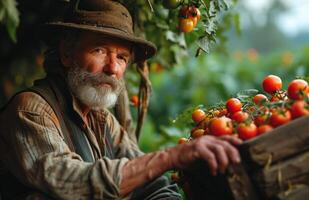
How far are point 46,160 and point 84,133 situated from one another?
65 cm

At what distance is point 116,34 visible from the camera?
336cm

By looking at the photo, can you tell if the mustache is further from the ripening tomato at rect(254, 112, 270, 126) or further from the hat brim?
the ripening tomato at rect(254, 112, 270, 126)

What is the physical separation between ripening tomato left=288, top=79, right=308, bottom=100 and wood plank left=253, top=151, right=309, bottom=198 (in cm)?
32

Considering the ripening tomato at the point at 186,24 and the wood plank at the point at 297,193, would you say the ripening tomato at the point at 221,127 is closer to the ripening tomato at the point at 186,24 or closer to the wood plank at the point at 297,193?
the wood plank at the point at 297,193

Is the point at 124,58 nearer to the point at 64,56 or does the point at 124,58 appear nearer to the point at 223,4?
the point at 64,56

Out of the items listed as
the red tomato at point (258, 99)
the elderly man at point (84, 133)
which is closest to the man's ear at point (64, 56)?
the elderly man at point (84, 133)

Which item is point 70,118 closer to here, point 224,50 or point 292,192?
point 292,192

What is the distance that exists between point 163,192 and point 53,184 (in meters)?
0.95

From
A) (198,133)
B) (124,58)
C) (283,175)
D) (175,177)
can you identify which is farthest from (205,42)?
(283,175)

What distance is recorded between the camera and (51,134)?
305cm

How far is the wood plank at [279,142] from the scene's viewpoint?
7.91 feet

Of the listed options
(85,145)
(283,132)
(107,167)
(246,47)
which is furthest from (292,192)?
(246,47)

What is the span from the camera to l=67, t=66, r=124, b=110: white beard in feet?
11.3

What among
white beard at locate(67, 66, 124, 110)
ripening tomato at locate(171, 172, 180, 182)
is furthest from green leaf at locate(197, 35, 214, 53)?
ripening tomato at locate(171, 172, 180, 182)
